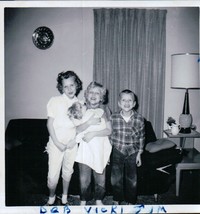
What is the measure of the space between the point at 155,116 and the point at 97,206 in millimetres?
1313

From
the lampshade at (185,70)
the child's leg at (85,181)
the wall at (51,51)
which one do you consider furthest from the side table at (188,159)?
the child's leg at (85,181)

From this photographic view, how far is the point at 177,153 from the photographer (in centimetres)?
205

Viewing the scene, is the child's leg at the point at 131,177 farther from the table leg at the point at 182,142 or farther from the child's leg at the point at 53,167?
the table leg at the point at 182,142

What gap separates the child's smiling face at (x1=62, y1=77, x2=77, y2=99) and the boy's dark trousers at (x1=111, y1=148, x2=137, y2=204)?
0.53 meters

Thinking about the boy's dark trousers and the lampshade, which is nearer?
the boy's dark trousers

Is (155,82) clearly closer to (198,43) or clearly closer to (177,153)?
(198,43)

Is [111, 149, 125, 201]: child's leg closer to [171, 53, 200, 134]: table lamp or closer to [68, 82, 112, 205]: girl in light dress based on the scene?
[68, 82, 112, 205]: girl in light dress

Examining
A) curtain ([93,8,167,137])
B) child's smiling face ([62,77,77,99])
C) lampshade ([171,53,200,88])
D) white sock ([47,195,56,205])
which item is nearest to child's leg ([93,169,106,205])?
white sock ([47,195,56,205])

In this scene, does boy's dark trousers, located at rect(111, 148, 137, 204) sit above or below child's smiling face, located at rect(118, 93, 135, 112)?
below

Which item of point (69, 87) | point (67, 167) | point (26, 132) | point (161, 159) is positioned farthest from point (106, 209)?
point (26, 132)

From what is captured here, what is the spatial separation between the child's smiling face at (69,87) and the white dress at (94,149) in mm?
181

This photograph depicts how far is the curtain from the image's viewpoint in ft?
8.26

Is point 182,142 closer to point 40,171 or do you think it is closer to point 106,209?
point 106,209

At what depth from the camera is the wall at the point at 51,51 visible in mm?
2531
